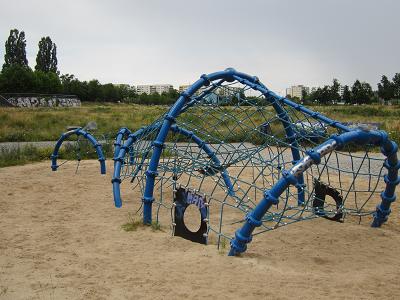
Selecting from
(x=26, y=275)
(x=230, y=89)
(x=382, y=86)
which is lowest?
(x=26, y=275)

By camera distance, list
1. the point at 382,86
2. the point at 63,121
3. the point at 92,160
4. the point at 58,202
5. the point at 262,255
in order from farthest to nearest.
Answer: the point at 382,86 < the point at 63,121 < the point at 92,160 < the point at 58,202 < the point at 262,255

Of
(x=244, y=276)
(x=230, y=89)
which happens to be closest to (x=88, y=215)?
(x=230, y=89)

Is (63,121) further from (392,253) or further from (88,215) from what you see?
(392,253)

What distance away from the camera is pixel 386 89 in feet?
216

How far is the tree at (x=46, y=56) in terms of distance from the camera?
6562 cm

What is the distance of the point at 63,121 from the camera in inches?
888

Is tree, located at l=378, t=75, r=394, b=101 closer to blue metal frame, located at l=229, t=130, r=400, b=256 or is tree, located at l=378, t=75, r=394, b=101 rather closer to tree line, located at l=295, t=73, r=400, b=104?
tree line, located at l=295, t=73, r=400, b=104

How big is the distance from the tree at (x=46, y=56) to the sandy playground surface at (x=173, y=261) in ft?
213

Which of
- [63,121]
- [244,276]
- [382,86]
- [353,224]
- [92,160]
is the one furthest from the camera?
[382,86]

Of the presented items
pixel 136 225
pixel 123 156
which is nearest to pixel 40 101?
pixel 123 156

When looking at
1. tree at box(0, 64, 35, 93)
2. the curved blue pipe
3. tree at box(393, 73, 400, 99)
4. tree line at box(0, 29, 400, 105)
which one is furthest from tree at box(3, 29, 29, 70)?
the curved blue pipe

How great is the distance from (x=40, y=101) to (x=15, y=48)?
26.1 meters

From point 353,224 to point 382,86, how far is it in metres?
70.0

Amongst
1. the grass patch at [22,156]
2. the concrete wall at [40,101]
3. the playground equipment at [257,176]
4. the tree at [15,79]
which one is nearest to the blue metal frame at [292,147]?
the playground equipment at [257,176]
